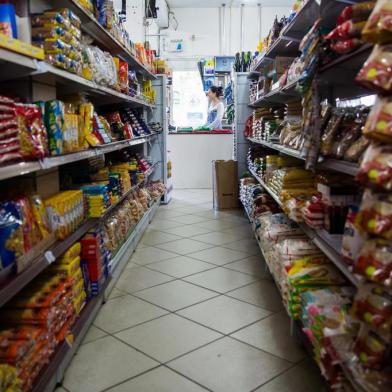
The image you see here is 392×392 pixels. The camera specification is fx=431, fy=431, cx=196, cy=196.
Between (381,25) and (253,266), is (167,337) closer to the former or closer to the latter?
(253,266)

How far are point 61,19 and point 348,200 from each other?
1.76m

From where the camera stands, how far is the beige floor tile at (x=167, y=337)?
7.93 ft

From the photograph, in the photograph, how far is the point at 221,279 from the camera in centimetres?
358

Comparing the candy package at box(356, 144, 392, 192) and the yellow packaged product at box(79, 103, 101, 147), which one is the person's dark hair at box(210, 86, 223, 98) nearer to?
the yellow packaged product at box(79, 103, 101, 147)

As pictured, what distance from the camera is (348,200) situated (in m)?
2.09

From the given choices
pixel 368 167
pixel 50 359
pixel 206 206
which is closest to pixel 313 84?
pixel 368 167

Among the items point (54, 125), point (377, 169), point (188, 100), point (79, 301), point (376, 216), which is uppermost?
point (188, 100)

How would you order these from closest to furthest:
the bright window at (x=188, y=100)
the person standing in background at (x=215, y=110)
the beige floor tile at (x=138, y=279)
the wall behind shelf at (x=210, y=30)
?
the beige floor tile at (x=138, y=279), the person standing in background at (x=215, y=110), the wall behind shelf at (x=210, y=30), the bright window at (x=188, y=100)

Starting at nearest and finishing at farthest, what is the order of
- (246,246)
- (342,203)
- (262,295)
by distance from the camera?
(342,203), (262,295), (246,246)

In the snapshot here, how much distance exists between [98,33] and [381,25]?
105 inches

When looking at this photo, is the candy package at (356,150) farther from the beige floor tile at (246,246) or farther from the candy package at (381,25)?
the beige floor tile at (246,246)

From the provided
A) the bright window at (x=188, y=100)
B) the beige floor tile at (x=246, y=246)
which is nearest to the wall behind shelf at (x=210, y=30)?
the bright window at (x=188, y=100)

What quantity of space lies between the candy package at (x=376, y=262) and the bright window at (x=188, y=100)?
34.8 ft

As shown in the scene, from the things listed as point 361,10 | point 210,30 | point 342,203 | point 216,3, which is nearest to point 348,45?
point 361,10
